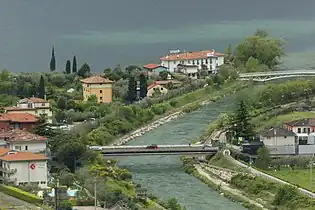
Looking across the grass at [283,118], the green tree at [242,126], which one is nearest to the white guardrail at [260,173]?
the green tree at [242,126]

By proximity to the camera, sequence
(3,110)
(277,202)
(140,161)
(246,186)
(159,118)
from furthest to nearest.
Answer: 1. (159,118)
2. (3,110)
3. (140,161)
4. (246,186)
5. (277,202)

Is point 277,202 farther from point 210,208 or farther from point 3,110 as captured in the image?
point 3,110

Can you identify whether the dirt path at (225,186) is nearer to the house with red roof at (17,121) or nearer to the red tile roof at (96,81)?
the house with red roof at (17,121)

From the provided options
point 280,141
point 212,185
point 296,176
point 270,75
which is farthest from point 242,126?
point 270,75

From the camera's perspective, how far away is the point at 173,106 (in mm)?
26031

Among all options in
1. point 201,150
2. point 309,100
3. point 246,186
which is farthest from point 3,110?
point 309,100

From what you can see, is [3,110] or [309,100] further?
[309,100]

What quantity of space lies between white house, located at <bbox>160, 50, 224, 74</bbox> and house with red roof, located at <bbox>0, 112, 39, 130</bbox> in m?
13.1

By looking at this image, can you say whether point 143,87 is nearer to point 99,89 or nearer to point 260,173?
point 99,89

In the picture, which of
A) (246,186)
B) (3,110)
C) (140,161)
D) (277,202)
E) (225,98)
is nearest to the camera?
(277,202)

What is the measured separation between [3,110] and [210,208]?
287 inches

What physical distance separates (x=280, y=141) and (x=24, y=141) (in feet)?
17.4

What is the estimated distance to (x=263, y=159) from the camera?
17484 mm

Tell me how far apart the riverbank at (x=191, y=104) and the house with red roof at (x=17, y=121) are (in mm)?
2468
